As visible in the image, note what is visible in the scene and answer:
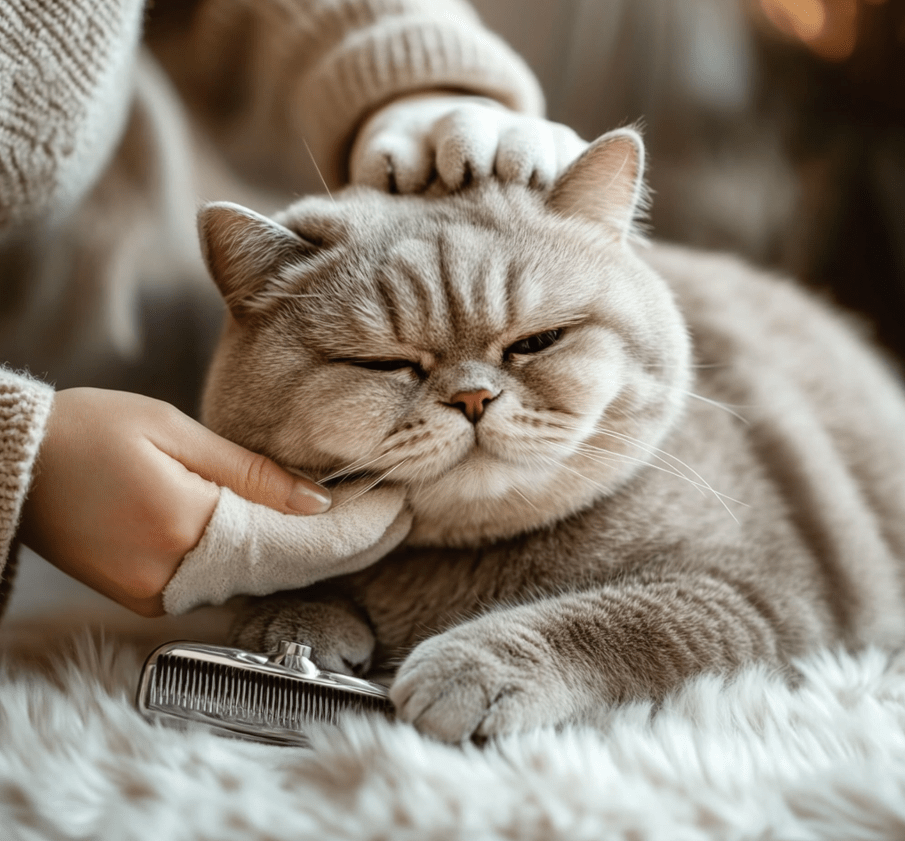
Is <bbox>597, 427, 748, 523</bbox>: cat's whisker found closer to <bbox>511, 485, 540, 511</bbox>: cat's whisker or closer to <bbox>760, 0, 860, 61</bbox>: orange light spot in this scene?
<bbox>511, 485, 540, 511</bbox>: cat's whisker

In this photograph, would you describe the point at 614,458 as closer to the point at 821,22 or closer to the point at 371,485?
the point at 371,485

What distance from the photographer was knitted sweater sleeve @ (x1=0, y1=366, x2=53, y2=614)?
810mm

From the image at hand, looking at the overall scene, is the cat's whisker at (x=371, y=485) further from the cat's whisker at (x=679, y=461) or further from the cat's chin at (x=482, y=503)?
the cat's whisker at (x=679, y=461)

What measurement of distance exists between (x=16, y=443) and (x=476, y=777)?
1.85 feet

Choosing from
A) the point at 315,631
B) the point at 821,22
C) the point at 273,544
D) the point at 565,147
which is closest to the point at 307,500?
the point at 273,544

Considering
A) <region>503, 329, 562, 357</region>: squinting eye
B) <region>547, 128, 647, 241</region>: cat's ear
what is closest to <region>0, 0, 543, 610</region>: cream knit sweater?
<region>547, 128, 647, 241</region>: cat's ear

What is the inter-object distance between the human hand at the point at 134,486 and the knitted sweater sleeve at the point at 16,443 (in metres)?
0.03

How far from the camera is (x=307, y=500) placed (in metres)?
0.86

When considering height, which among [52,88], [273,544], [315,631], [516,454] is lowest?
[315,631]

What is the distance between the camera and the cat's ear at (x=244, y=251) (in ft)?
2.93

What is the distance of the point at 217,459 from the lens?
87 centimetres

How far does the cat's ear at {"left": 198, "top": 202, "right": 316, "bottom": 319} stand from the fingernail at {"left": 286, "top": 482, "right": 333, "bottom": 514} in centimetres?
24

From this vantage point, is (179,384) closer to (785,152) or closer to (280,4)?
(280,4)

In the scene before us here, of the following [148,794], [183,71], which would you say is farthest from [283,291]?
[183,71]
